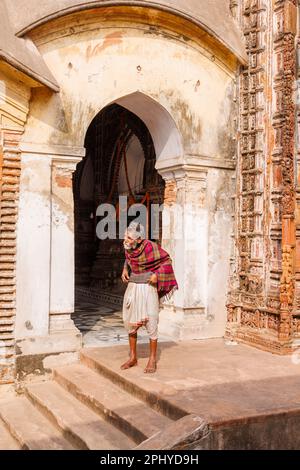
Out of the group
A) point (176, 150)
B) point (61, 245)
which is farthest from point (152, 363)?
point (176, 150)

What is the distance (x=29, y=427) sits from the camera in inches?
213

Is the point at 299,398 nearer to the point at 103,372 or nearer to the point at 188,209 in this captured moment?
the point at 103,372

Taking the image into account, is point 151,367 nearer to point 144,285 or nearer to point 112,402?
point 112,402

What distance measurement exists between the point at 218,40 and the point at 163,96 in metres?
1.11

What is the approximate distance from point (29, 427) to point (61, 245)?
7.47 ft

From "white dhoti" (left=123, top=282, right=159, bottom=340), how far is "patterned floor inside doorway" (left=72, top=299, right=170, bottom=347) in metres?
1.40

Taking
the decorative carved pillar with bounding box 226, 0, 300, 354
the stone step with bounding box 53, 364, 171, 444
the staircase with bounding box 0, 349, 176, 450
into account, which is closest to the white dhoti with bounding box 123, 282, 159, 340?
the staircase with bounding box 0, 349, 176, 450

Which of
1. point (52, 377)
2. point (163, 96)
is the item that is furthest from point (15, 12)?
point (52, 377)

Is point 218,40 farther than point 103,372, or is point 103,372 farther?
point 218,40

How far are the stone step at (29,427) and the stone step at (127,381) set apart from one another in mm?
822

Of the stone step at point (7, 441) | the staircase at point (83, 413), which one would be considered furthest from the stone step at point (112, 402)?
the stone step at point (7, 441)

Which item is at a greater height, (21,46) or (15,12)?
(15,12)

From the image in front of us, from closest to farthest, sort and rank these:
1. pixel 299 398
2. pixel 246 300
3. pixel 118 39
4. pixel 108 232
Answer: pixel 299 398
pixel 118 39
pixel 246 300
pixel 108 232

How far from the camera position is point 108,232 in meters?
13.1
